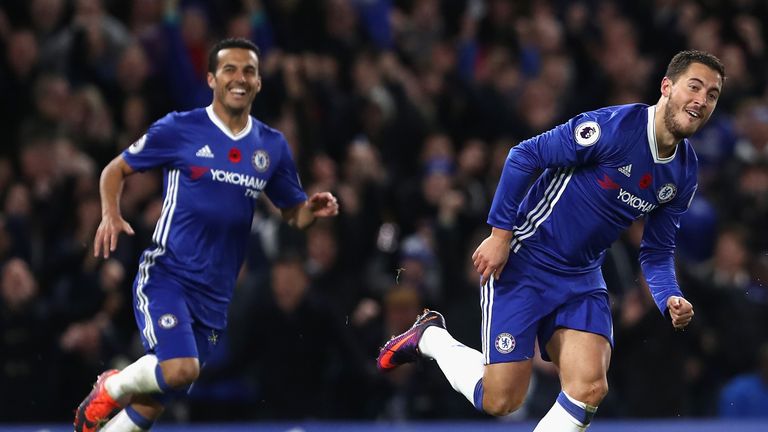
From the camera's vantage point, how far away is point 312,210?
786 cm

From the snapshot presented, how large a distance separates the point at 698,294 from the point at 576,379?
4322 mm

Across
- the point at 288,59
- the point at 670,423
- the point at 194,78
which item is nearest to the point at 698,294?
the point at 670,423

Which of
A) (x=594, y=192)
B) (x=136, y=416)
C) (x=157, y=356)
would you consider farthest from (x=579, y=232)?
(x=136, y=416)

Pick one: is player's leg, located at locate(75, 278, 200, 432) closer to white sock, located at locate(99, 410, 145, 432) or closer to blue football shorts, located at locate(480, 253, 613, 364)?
white sock, located at locate(99, 410, 145, 432)

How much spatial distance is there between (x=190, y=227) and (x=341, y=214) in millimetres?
3333

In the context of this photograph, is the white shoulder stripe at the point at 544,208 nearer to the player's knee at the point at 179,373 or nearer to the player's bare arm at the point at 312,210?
the player's bare arm at the point at 312,210

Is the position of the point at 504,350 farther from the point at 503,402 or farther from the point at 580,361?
the point at 580,361

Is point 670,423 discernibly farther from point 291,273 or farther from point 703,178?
point 703,178

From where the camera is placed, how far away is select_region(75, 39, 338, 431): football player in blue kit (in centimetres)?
734

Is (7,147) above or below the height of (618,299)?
above

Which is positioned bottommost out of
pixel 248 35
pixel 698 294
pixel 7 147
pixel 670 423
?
pixel 670 423

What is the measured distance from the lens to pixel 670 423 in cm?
948

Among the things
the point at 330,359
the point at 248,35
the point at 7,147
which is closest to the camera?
the point at 330,359

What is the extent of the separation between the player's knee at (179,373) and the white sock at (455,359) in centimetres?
130
